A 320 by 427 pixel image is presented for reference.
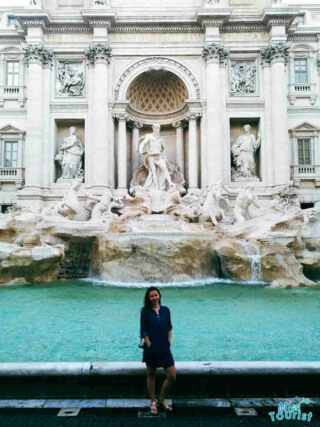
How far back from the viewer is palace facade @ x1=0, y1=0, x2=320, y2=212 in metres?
19.1

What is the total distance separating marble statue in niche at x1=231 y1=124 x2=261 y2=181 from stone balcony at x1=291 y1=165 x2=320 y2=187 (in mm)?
2203

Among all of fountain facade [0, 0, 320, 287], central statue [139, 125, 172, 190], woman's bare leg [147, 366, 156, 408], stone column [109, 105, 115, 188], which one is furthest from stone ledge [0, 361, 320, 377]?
stone column [109, 105, 115, 188]

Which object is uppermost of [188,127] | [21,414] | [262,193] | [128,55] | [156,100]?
[128,55]

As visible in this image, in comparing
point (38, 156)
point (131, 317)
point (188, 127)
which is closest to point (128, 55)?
point (188, 127)

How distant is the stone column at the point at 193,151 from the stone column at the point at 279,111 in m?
4.12

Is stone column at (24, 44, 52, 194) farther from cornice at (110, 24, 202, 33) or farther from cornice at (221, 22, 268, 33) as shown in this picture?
cornice at (221, 22, 268, 33)

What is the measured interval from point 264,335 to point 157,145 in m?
13.9

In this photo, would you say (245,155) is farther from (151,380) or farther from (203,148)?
(151,380)

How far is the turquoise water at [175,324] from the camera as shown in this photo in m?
4.79

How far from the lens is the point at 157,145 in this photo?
59.9 feet

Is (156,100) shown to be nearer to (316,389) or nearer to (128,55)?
(128,55)

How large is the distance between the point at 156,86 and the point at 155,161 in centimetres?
534

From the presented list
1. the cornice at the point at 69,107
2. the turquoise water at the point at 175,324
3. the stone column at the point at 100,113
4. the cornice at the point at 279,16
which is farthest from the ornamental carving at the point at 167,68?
the turquoise water at the point at 175,324

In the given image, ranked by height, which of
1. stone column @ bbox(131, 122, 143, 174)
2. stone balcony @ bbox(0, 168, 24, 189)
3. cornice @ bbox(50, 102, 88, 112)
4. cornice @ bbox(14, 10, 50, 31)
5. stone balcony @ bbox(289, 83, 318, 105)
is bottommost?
stone balcony @ bbox(0, 168, 24, 189)
